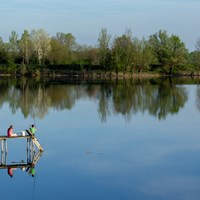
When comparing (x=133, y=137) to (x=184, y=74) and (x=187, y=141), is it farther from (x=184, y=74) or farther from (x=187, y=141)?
(x=184, y=74)

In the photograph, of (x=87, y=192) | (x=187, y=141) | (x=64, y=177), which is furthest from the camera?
(x=187, y=141)

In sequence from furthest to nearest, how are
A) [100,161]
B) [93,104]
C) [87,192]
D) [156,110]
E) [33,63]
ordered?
[33,63], [93,104], [156,110], [100,161], [87,192]

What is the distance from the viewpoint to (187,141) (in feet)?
76.0

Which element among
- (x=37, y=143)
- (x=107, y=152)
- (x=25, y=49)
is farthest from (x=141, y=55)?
(x=37, y=143)

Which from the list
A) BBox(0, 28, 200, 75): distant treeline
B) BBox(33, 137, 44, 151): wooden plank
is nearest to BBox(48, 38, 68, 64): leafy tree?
BBox(0, 28, 200, 75): distant treeline

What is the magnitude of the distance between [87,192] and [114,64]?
224ft

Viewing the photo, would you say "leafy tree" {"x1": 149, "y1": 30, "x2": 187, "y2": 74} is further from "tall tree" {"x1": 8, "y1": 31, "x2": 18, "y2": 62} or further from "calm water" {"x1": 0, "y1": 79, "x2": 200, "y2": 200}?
"calm water" {"x1": 0, "y1": 79, "x2": 200, "y2": 200}

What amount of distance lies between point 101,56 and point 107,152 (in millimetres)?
65879

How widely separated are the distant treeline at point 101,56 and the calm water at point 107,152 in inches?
1852

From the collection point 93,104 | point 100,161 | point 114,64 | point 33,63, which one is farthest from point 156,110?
point 33,63

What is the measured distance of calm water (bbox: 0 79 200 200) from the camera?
15.0 metres

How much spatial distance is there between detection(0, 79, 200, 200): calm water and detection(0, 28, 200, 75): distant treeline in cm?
4705

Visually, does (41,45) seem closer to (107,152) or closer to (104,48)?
(104,48)

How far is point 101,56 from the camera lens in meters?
85.4
